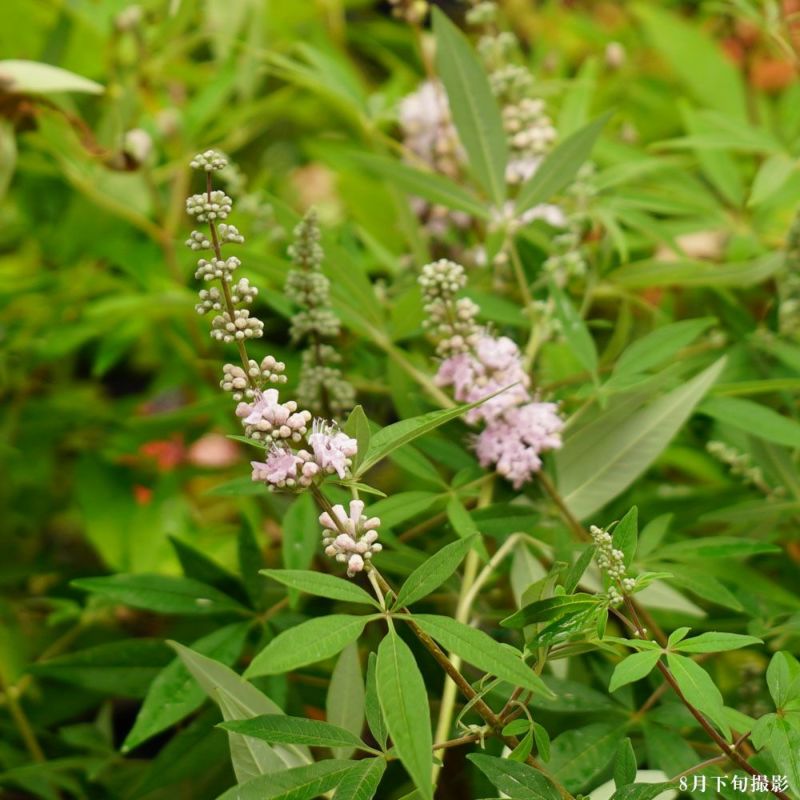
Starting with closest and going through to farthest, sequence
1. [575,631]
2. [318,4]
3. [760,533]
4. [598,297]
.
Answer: [575,631]
[760,533]
[598,297]
[318,4]

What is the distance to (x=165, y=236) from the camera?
3.21 ft

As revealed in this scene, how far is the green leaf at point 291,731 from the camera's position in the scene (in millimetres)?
464

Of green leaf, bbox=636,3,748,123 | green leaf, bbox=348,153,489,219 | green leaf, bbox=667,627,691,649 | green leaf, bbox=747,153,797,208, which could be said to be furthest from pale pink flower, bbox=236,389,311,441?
green leaf, bbox=636,3,748,123

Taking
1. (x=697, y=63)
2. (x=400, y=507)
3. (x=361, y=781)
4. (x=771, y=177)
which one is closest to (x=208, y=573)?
(x=400, y=507)

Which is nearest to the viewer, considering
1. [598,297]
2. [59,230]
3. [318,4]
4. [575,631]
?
[575,631]

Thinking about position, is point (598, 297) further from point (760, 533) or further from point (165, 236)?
point (165, 236)

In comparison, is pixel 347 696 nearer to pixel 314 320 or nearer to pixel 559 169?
pixel 314 320

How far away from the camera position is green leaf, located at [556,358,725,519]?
662 mm

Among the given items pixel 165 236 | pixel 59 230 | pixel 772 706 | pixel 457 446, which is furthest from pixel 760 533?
pixel 59 230

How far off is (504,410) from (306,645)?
25 centimetres

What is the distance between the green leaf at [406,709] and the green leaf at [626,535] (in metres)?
0.12

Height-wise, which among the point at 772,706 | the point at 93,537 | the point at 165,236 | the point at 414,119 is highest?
the point at 414,119

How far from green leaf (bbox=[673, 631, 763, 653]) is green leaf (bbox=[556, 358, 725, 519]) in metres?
0.20

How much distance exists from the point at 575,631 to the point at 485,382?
196 mm
